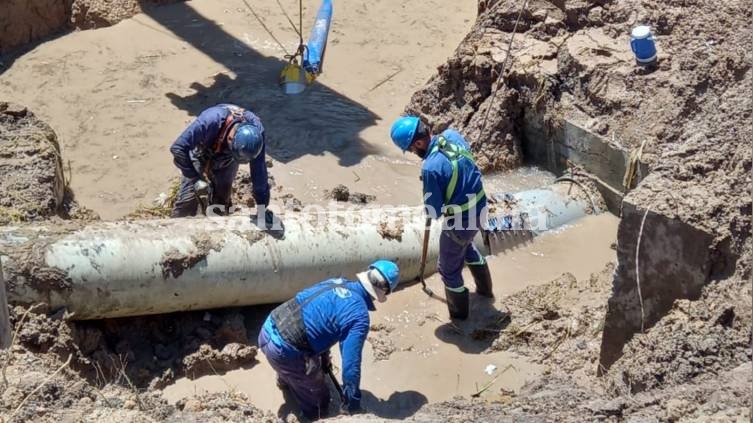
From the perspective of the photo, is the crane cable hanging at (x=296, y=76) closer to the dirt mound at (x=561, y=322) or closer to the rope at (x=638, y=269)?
the dirt mound at (x=561, y=322)

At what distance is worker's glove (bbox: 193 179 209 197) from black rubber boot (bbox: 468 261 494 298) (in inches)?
88.6

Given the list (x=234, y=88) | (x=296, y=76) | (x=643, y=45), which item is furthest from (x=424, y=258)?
(x=234, y=88)

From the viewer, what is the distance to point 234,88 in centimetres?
1130

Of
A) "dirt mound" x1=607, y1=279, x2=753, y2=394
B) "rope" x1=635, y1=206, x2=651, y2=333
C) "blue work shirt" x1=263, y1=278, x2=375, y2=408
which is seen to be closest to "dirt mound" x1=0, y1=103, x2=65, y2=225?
"blue work shirt" x1=263, y1=278, x2=375, y2=408

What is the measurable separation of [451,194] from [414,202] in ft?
6.74

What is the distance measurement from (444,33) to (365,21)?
106 centimetres

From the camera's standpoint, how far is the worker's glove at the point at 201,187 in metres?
7.97

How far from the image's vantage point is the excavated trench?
5820mm

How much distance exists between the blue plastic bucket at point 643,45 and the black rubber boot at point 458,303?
309 cm

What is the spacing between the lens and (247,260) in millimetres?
7379

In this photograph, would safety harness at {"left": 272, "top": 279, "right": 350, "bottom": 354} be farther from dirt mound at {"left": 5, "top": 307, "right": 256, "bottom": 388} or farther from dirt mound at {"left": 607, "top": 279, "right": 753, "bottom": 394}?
dirt mound at {"left": 607, "top": 279, "right": 753, "bottom": 394}

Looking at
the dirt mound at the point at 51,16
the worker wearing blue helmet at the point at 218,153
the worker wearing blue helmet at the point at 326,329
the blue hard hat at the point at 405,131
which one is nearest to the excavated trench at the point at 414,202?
the dirt mound at the point at 51,16

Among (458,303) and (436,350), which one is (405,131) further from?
(436,350)

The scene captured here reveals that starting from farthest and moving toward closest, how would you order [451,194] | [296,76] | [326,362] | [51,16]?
1. [51,16]
2. [296,76]
3. [451,194]
4. [326,362]
